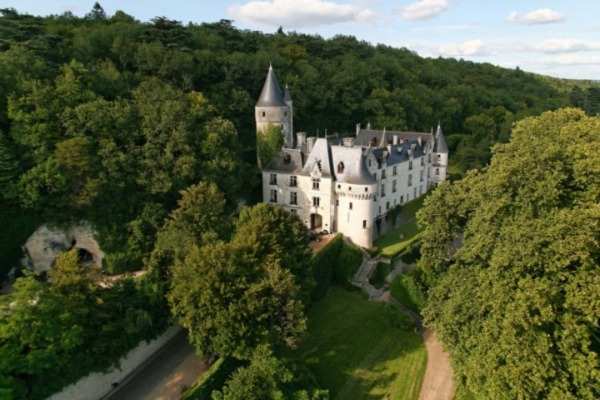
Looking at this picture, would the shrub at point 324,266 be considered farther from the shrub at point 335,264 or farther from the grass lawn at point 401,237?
the grass lawn at point 401,237

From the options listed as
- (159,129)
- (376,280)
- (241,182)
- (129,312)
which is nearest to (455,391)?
(376,280)

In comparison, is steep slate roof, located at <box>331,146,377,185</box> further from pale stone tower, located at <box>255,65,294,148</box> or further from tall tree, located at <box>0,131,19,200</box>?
tall tree, located at <box>0,131,19,200</box>

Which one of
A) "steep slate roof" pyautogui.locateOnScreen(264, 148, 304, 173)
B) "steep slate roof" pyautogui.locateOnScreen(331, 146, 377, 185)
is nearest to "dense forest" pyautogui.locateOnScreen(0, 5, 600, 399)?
"steep slate roof" pyautogui.locateOnScreen(264, 148, 304, 173)

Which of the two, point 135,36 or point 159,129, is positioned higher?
point 135,36

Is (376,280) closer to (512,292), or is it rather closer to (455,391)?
(455,391)

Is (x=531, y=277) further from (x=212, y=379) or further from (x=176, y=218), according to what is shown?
(x=176, y=218)

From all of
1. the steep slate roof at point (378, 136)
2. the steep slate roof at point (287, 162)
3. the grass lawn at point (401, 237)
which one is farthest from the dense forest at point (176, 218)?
the steep slate roof at point (378, 136)
